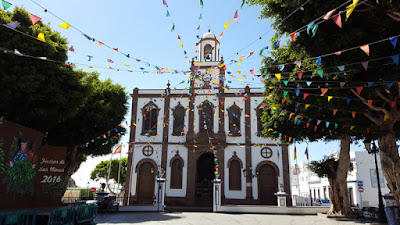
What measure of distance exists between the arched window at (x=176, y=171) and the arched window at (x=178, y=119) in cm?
211

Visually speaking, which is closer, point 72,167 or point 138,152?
point 72,167

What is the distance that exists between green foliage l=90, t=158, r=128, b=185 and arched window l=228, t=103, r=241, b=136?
2731cm

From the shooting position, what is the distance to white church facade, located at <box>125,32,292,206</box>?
942 inches

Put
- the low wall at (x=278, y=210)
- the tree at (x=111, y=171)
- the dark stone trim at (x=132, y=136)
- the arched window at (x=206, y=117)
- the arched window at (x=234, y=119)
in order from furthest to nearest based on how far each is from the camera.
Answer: the tree at (x=111, y=171) < the arched window at (x=206, y=117) < the arched window at (x=234, y=119) < the dark stone trim at (x=132, y=136) < the low wall at (x=278, y=210)

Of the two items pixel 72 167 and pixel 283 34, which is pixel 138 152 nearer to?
pixel 72 167

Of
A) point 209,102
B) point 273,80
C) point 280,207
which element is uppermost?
point 209,102

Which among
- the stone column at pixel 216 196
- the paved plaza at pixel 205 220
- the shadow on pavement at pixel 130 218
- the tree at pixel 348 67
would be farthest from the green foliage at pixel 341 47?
the stone column at pixel 216 196

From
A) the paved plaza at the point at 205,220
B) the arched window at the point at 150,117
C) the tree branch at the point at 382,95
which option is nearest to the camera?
the tree branch at the point at 382,95

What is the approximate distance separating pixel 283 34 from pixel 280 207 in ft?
44.7

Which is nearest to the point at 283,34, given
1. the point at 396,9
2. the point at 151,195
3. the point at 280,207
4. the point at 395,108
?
the point at 396,9

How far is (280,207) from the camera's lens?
19.1 m

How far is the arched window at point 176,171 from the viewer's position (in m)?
24.5

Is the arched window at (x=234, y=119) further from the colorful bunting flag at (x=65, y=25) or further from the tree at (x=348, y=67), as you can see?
the colorful bunting flag at (x=65, y=25)

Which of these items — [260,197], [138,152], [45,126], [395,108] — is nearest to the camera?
[395,108]
